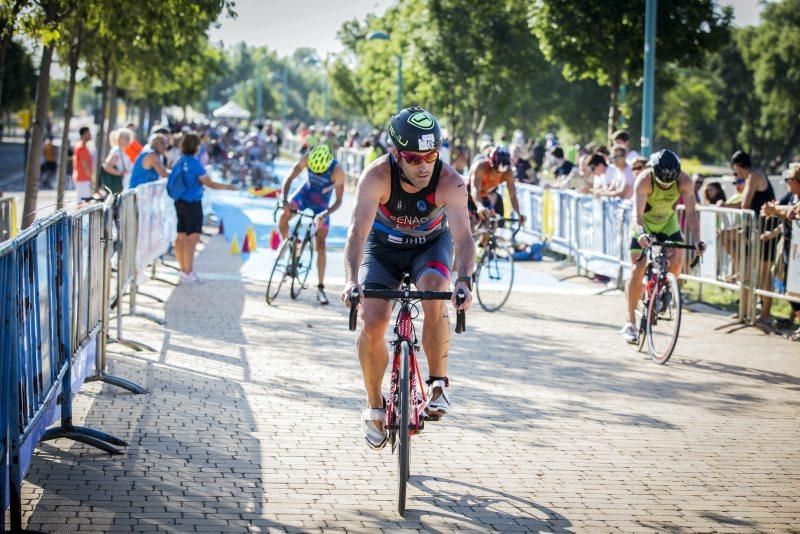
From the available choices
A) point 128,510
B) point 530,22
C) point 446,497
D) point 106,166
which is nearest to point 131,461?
point 128,510

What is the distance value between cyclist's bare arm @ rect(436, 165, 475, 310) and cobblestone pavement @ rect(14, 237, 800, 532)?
1.30m

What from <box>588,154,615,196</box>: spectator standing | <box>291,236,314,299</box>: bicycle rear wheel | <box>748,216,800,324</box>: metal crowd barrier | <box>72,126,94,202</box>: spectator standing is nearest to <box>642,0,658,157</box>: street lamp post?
<box>588,154,615,196</box>: spectator standing

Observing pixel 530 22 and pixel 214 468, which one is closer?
pixel 214 468

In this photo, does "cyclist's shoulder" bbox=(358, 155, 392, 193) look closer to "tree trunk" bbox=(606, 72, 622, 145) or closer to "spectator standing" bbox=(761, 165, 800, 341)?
"spectator standing" bbox=(761, 165, 800, 341)

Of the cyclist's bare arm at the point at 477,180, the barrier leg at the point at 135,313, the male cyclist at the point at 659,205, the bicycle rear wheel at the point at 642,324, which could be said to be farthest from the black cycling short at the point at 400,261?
the cyclist's bare arm at the point at 477,180

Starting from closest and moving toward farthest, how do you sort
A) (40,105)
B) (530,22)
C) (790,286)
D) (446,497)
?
(446,497) → (790,286) → (40,105) → (530,22)

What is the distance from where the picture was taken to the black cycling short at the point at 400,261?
263 inches

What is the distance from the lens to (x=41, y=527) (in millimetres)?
5500

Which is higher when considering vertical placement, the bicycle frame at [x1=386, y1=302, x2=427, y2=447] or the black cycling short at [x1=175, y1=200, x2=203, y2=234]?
the black cycling short at [x1=175, y1=200, x2=203, y2=234]

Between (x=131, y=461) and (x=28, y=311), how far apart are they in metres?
1.43

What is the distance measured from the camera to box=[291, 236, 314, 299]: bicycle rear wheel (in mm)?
14250

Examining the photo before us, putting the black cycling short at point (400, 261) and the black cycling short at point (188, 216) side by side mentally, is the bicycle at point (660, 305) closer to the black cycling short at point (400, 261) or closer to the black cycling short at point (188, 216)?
the black cycling short at point (400, 261)

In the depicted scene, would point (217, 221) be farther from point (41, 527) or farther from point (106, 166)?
point (41, 527)

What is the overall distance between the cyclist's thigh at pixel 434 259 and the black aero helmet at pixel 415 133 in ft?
2.27
